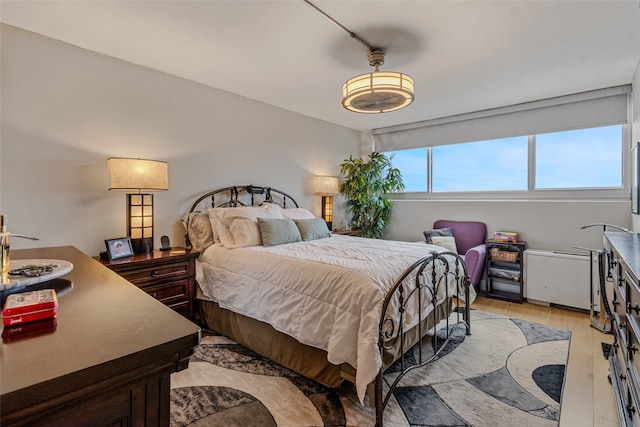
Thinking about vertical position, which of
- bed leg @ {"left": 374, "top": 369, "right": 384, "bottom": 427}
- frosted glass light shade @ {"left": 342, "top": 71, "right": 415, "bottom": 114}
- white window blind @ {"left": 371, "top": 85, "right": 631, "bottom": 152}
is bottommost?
bed leg @ {"left": 374, "top": 369, "right": 384, "bottom": 427}

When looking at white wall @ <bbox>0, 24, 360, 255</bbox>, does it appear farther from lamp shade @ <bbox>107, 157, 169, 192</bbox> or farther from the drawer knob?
the drawer knob

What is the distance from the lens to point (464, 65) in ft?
9.75

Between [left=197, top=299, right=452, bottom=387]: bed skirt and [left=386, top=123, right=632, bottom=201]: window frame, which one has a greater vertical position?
[left=386, top=123, right=632, bottom=201]: window frame

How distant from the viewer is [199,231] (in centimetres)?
322

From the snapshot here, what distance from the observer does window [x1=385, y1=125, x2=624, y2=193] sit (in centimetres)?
377

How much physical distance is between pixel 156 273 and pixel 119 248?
0.36 m

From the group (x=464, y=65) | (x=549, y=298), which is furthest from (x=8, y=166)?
(x=549, y=298)

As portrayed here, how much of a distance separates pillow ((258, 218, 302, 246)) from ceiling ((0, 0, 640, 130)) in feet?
4.84

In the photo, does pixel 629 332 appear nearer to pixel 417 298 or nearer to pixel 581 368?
pixel 417 298

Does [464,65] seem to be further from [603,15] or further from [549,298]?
[549,298]

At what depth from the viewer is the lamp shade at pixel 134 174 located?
2588mm

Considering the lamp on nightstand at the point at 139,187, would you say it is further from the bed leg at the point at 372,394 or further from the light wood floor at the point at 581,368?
the light wood floor at the point at 581,368

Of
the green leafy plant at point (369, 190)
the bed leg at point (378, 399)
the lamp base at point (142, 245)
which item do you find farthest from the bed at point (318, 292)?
the green leafy plant at point (369, 190)

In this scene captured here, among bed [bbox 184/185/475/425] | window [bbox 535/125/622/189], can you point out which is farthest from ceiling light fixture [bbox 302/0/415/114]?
window [bbox 535/125/622/189]
